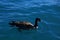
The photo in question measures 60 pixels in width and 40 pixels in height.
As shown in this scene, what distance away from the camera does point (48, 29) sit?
12.0 metres

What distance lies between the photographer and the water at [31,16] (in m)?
11.1

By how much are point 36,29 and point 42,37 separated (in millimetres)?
891

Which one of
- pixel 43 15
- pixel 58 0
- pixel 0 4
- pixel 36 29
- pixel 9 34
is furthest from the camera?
pixel 58 0

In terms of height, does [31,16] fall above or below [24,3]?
below

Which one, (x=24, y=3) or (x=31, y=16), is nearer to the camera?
(x=31, y=16)

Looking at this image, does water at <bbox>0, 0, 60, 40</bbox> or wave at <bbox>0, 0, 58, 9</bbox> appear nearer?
water at <bbox>0, 0, 60, 40</bbox>

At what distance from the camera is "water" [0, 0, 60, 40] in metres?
11.1

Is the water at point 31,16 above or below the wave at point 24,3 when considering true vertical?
below

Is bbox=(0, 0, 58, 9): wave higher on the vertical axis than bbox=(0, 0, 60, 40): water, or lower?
higher

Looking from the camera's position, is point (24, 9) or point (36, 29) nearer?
point (36, 29)

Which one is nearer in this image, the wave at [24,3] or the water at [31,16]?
the water at [31,16]

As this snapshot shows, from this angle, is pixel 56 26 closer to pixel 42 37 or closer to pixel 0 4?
pixel 42 37

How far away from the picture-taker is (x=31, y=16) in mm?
13703

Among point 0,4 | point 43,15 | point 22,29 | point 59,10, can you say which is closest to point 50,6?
point 59,10
